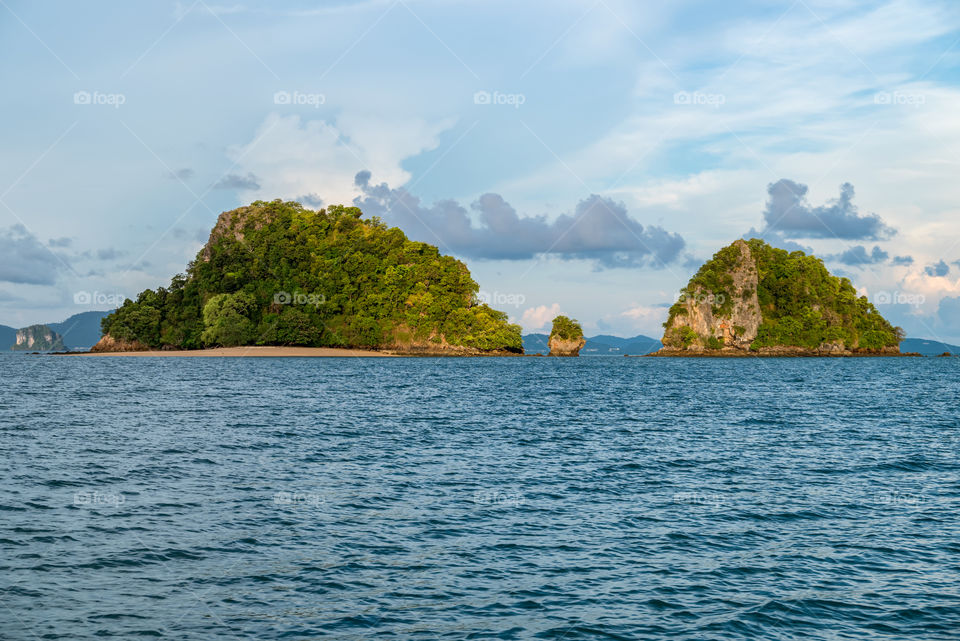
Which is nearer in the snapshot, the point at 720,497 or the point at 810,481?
the point at 720,497

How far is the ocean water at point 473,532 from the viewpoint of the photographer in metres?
14.1

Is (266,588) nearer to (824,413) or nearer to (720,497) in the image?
(720,497)

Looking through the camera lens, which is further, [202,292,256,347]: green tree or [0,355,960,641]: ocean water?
[202,292,256,347]: green tree

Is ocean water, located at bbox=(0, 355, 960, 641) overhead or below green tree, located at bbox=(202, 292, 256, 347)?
below

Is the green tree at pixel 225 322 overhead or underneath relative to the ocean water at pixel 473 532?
overhead

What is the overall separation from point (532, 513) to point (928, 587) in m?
10.5

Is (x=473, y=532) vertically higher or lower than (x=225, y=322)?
lower

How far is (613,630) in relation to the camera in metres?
13.5

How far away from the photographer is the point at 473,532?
2012 cm

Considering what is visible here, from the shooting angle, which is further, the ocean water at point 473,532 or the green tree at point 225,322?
the green tree at point 225,322

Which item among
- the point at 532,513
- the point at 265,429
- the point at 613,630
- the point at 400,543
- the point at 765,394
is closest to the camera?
the point at 613,630

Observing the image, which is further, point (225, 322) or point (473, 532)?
point (225, 322)

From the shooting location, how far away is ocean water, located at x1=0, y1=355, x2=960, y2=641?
14.1m

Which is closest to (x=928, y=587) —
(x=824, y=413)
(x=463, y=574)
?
(x=463, y=574)
